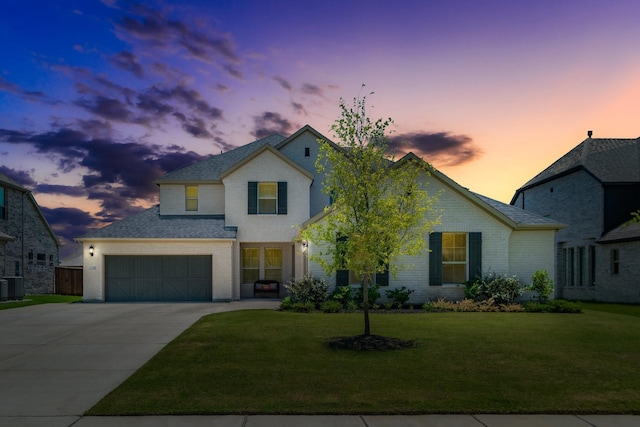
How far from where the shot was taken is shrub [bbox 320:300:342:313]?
62.6ft

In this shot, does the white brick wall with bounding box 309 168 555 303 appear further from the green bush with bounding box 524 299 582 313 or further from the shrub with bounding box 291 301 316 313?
the green bush with bounding box 524 299 582 313

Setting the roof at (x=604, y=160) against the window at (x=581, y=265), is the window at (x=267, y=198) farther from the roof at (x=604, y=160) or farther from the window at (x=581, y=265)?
the window at (x=581, y=265)

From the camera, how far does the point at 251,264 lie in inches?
1059

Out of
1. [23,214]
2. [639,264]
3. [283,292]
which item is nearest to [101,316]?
[283,292]

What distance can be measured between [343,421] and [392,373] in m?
2.77

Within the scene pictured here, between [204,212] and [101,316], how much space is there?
958cm

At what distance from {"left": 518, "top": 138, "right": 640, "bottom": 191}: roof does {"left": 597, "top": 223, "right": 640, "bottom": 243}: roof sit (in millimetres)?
2717

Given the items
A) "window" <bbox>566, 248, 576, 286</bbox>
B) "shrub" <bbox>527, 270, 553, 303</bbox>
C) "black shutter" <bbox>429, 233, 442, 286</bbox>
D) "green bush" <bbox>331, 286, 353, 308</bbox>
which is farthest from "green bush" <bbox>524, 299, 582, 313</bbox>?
"window" <bbox>566, 248, 576, 286</bbox>

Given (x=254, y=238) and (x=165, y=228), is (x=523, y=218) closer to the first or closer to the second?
(x=254, y=238)

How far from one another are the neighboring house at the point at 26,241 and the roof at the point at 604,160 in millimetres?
34321

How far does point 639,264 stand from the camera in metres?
24.8

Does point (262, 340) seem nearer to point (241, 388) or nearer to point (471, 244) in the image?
point (241, 388)

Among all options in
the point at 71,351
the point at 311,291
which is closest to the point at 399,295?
the point at 311,291

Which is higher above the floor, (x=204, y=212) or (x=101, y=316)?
(x=204, y=212)
